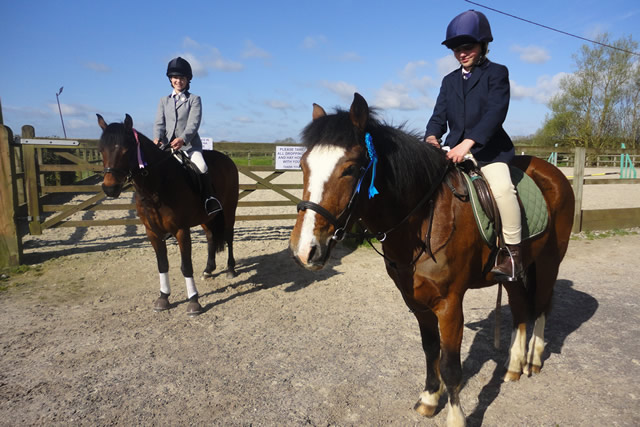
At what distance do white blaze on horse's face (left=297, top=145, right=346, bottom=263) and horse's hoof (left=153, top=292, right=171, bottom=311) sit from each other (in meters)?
3.52

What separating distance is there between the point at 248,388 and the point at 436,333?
155 centimetres

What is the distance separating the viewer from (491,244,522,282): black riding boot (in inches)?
96.0

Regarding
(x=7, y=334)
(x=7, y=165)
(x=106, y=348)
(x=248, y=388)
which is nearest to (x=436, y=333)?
(x=248, y=388)

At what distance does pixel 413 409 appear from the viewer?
104 inches

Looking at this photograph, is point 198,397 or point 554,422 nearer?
point 554,422

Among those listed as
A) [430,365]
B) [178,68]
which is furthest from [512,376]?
[178,68]

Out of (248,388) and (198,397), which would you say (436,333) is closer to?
(248,388)

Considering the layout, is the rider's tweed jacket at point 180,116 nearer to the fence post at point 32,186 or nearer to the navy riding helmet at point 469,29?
the fence post at point 32,186

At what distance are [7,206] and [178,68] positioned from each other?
141 inches

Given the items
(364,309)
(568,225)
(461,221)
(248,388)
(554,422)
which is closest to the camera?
(461,221)

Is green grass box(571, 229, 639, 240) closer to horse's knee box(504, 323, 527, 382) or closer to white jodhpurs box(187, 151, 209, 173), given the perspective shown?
horse's knee box(504, 323, 527, 382)

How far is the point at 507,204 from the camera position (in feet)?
7.79

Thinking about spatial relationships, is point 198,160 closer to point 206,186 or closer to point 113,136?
point 206,186

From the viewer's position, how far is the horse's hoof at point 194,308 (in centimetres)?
434
